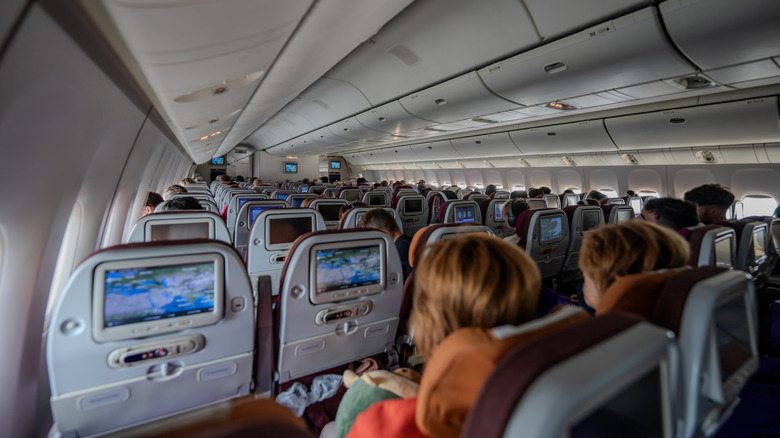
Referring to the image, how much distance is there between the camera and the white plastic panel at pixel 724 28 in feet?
8.20

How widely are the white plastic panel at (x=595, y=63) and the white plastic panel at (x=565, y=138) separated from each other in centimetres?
368

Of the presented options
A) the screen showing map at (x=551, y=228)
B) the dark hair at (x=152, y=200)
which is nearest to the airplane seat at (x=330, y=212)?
the dark hair at (x=152, y=200)

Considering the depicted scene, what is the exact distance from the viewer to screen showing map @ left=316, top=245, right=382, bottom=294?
2.13 metres

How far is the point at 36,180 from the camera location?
2.34 meters

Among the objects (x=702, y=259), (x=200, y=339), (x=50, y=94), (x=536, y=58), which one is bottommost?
(x=200, y=339)

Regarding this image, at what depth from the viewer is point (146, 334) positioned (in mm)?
1572

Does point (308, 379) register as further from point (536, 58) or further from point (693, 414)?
point (536, 58)

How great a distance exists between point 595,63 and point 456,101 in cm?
244

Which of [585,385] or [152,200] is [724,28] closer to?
[585,385]

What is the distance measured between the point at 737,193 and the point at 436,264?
11.3 m

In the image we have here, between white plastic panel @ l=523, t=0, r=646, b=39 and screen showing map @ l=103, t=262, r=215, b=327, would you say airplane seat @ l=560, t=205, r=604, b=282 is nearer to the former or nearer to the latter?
white plastic panel @ l=523, t=0, r=646, b=39

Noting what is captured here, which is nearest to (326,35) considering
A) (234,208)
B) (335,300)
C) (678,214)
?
(335,300)

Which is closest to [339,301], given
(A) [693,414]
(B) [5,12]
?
(A) [693,414]

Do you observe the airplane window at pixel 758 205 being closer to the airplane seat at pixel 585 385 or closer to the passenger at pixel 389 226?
the passenger at pixel 389 226
